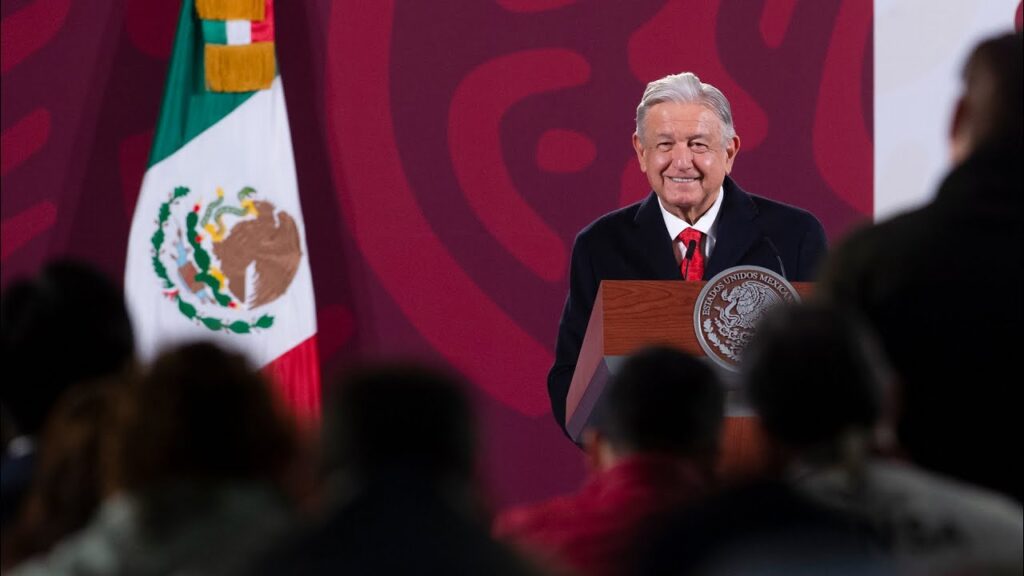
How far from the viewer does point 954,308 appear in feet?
5.93

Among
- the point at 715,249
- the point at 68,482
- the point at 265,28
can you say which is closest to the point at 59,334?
the point at 68,482

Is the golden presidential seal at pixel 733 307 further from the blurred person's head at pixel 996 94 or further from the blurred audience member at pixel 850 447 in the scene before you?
the blurred audience member at pixel 850 447

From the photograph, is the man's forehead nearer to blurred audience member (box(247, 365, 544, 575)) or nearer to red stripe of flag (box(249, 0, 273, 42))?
red stripe of flag (box(249, 0, 273, 42))

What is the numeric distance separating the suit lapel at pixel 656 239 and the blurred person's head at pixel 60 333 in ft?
9.38

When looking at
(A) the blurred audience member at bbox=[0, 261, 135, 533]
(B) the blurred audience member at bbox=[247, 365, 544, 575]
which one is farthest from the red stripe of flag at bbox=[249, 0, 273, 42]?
(B) the blurred audience member at bbox=[247, 365, 544, 575]

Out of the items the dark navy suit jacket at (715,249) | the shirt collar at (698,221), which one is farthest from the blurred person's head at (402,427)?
the shirt collar at (698,221)

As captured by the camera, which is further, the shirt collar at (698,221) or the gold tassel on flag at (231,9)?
the gold tassel on flag at (231,9)

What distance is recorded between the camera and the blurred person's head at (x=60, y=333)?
1.85 m

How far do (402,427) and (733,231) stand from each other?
3.52 meters

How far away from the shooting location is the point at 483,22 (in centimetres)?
601

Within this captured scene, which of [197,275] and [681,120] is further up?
[681,120]

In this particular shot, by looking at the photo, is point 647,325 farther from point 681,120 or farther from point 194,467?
point 681,120

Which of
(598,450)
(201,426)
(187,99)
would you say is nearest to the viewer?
(201,426)

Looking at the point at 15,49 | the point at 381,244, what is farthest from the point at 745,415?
the point at 15,49
